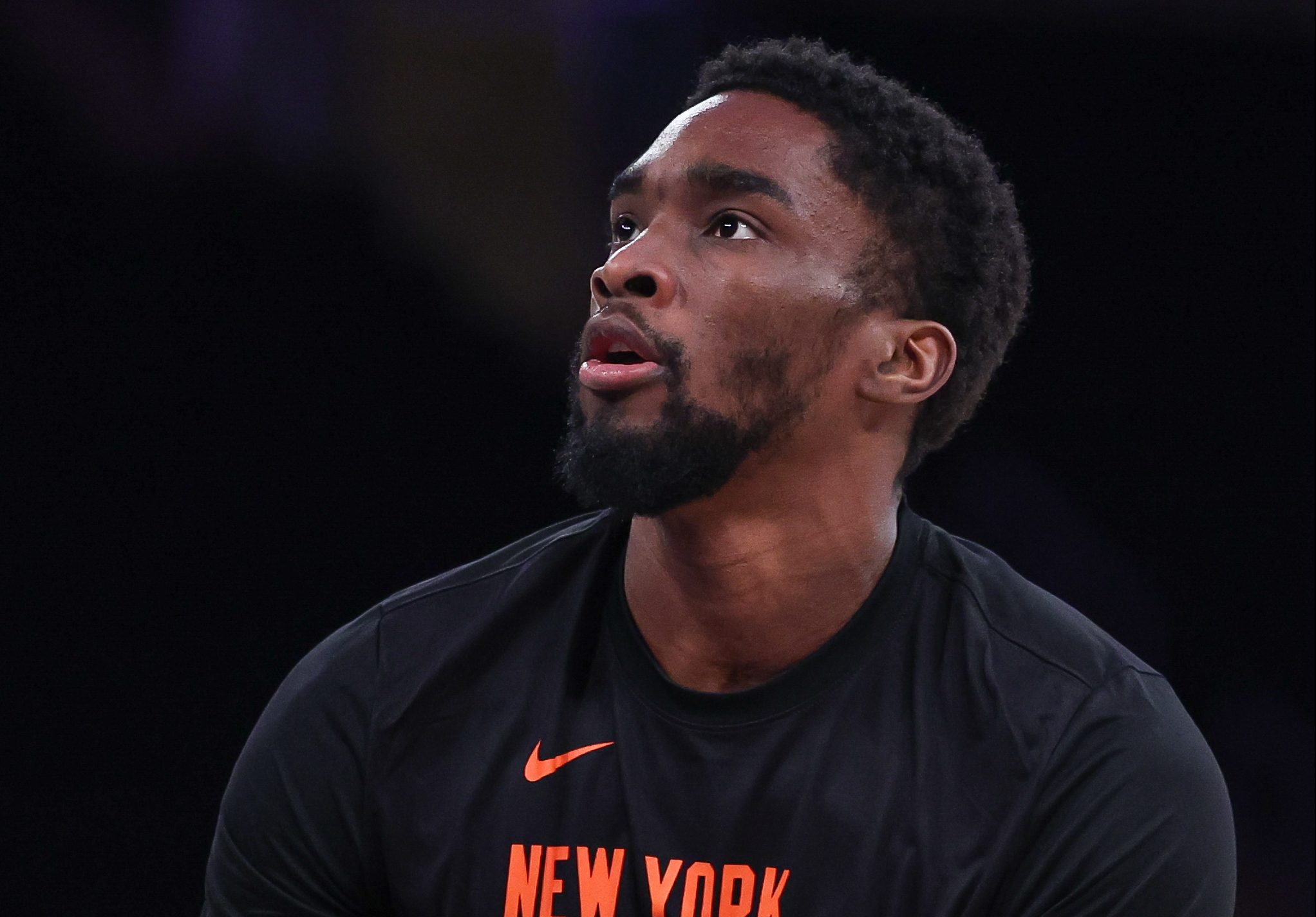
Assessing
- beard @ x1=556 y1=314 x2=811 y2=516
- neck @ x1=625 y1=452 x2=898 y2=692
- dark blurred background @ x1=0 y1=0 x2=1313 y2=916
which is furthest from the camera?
dark blurred background @ x1=0 y1=0 x2=1313 y2=916

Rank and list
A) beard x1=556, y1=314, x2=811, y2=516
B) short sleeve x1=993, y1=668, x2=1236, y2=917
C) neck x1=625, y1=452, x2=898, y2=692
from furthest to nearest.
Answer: neck x1=625, y1=452, x2=898, y2=692
beard x1=556, y1=314, x2=811, y2=516
short sleeve x1=993, y1=668, x2=1236, y2=917

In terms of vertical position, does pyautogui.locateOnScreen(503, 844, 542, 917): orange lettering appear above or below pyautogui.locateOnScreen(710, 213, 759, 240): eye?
below

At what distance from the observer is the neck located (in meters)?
1.85

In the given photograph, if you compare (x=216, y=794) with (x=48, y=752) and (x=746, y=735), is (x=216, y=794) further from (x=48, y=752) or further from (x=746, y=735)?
(x=746, y=735)

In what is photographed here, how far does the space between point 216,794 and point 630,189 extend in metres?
1.47

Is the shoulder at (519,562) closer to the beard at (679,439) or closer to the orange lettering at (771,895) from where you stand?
the beard at (679,439)

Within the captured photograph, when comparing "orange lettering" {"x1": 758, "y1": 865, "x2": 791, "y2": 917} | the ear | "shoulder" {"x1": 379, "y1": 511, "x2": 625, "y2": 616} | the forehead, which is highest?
the forehead

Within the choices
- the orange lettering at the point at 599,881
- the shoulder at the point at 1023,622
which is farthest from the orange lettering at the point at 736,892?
the shoulder at the point at 1023,622

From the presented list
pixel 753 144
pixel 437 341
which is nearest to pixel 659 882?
pixel 753 144

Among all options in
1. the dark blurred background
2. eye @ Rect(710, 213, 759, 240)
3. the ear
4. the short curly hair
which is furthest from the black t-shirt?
the dark blurred background

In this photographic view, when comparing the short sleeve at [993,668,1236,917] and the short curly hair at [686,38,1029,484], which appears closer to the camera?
the short sleeve at [993,668,1236,917]

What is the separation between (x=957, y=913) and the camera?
1652 millimetres

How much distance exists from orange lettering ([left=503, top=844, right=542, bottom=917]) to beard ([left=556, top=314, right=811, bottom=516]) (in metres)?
0.40

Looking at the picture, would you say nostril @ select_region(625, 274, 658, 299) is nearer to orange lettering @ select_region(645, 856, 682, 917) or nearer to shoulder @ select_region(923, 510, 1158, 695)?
shoulder @ select_region(923, 510, 1158, 695)
